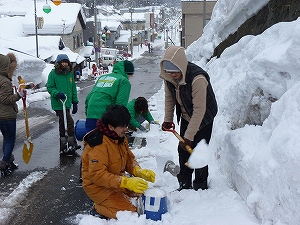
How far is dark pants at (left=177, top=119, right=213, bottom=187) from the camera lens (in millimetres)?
3844

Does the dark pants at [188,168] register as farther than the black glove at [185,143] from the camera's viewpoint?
Yes

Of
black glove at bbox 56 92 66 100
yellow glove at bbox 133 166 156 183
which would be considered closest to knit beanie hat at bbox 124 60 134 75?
yellow glove at bbox 133 166 156 183

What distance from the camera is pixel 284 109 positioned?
3.29 meters

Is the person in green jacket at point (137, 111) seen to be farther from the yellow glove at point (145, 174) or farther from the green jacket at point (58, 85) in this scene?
the yellow glove at point (145, 174)

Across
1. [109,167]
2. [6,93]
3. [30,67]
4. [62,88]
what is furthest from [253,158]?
[30,67]

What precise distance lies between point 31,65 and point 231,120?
13.1 meters

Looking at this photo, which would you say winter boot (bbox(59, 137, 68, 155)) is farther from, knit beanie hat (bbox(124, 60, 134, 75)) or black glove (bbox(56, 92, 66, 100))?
knit beanie hat (bbox(124, 60, 134, 75))

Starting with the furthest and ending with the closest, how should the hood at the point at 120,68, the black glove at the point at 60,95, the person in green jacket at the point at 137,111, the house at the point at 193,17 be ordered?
the house at the point at 193,17 < the person in green jacket at the point at 137,111 < the black glove at the point at 60,95 < the hood at the point at 120,68

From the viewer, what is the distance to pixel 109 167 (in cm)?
349

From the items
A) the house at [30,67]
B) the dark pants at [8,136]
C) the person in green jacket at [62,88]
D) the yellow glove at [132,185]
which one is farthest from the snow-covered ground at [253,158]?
the house at [30,67]

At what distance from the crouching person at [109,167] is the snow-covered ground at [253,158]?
0.18 m

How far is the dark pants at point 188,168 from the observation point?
3.84 m

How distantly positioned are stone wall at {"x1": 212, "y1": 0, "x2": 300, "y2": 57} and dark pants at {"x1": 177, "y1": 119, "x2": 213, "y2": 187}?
279cm

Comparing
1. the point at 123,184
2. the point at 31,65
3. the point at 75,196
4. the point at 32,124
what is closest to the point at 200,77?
the point at 123,184
